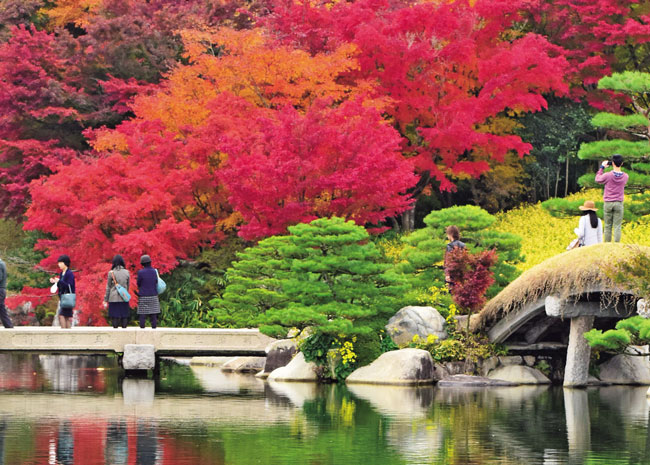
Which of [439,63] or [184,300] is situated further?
[439,63]

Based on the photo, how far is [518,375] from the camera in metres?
22.3

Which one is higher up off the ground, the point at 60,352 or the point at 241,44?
the point at 241,44

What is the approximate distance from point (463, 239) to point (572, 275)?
498 cm

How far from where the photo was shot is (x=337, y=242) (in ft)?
73.4

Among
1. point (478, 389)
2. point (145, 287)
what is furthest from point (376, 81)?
point (478, 389)

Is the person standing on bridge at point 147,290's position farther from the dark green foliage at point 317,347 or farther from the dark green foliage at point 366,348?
the dark green foliage at point 366,348

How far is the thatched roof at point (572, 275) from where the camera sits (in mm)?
19456

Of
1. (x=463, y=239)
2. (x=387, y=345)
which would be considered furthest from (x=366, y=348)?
(x=463, y=239)

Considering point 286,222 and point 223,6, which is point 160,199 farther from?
point 223,6

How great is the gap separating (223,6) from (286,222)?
11977 mm

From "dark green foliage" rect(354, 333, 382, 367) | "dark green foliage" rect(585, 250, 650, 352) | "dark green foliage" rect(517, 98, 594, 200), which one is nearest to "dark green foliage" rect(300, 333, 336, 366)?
"dark green foliage" rect(354, 333, 382, 367)

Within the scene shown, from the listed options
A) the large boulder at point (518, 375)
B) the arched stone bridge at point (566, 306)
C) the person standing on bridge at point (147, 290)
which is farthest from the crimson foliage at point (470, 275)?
the person standing on bridge at point (147, 290)

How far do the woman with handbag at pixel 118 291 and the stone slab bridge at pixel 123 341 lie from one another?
42 cm

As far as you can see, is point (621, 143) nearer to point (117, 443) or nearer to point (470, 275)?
point (470, 275)
